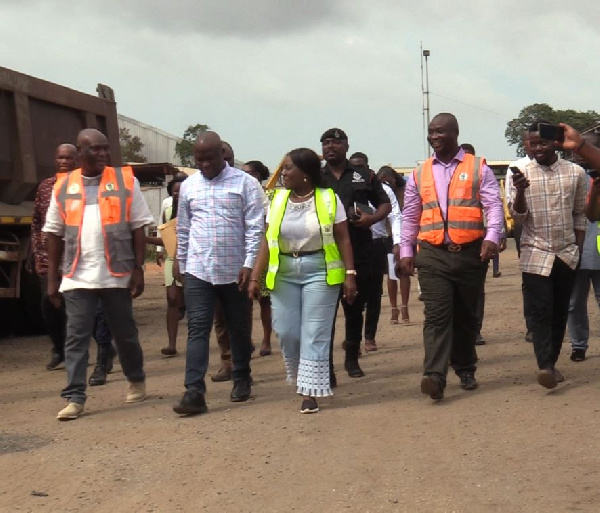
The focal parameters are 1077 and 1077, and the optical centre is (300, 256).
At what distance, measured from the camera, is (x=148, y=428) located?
259 inches

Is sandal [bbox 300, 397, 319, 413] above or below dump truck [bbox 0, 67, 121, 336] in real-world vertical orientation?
below

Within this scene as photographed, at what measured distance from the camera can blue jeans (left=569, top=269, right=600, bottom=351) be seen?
858cm

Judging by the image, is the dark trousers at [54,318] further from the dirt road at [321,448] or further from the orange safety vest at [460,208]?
the orange safety vest at [460,208]

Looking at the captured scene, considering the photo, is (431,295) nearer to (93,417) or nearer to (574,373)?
(574,373)

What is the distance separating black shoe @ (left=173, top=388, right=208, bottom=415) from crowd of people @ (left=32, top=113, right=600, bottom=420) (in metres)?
0.01

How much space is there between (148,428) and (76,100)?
6910mm

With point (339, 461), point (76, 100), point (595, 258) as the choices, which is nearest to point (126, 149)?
point (76, 100)

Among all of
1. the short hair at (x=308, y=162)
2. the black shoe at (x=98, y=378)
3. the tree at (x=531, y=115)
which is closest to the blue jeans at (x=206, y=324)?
the short hair at (x=308, y=162)

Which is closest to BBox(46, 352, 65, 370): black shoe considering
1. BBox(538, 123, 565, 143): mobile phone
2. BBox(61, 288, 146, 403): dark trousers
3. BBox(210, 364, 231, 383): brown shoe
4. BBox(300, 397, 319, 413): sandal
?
BBox(210, 364, 231, 383): brown shoe

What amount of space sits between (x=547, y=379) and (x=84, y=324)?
10.0ft

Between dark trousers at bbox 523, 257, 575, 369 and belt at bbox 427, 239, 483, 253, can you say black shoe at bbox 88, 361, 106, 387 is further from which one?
dark trousers at bbox 523, 257, 575, 369

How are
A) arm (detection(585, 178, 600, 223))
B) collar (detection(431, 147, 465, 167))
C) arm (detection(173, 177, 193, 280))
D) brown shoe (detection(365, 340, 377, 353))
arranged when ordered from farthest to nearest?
brown shoe (detection(365, 340, 377, 353))
arm (detection(173, 177, 193, 280))
collar (detection(431, 147, 465, 167))
arm (detection(585, 178, 600, 223))

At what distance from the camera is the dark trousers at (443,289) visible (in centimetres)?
704

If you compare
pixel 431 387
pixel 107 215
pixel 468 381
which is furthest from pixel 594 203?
pixel 107 215
